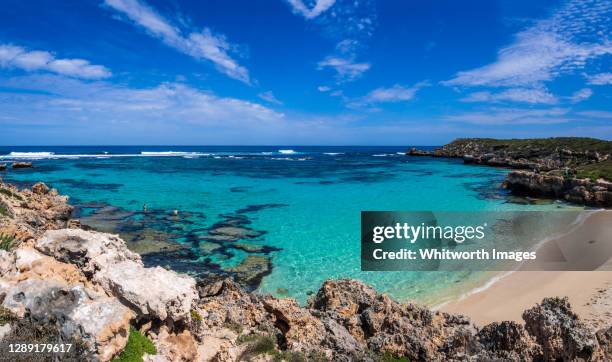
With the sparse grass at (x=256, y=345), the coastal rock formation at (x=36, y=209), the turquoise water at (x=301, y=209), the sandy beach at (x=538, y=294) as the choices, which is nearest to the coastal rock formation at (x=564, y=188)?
the turquoise water at (x=301, y=209)

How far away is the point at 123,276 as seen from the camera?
7.27 meters

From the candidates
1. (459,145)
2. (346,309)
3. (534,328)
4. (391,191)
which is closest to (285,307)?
(346,309)

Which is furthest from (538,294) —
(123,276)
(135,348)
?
(123,276)

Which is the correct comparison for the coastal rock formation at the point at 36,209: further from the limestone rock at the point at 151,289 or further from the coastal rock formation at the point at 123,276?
the limestone rock at the point at 151,289

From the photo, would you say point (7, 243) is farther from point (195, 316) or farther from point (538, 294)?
point (538, 294)

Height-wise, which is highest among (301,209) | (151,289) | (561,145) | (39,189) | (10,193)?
(561,145)

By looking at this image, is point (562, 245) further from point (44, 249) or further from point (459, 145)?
point (459, 145)

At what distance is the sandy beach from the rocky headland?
61.6ft

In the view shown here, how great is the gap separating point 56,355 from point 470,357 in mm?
7581

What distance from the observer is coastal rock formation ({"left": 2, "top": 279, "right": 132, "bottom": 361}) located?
19.4ft

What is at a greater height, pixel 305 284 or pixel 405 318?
pixel 405 318

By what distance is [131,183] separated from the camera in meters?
49.8

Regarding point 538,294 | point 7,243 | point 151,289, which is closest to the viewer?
point 151,289

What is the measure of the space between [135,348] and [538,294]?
1504 centimetres
